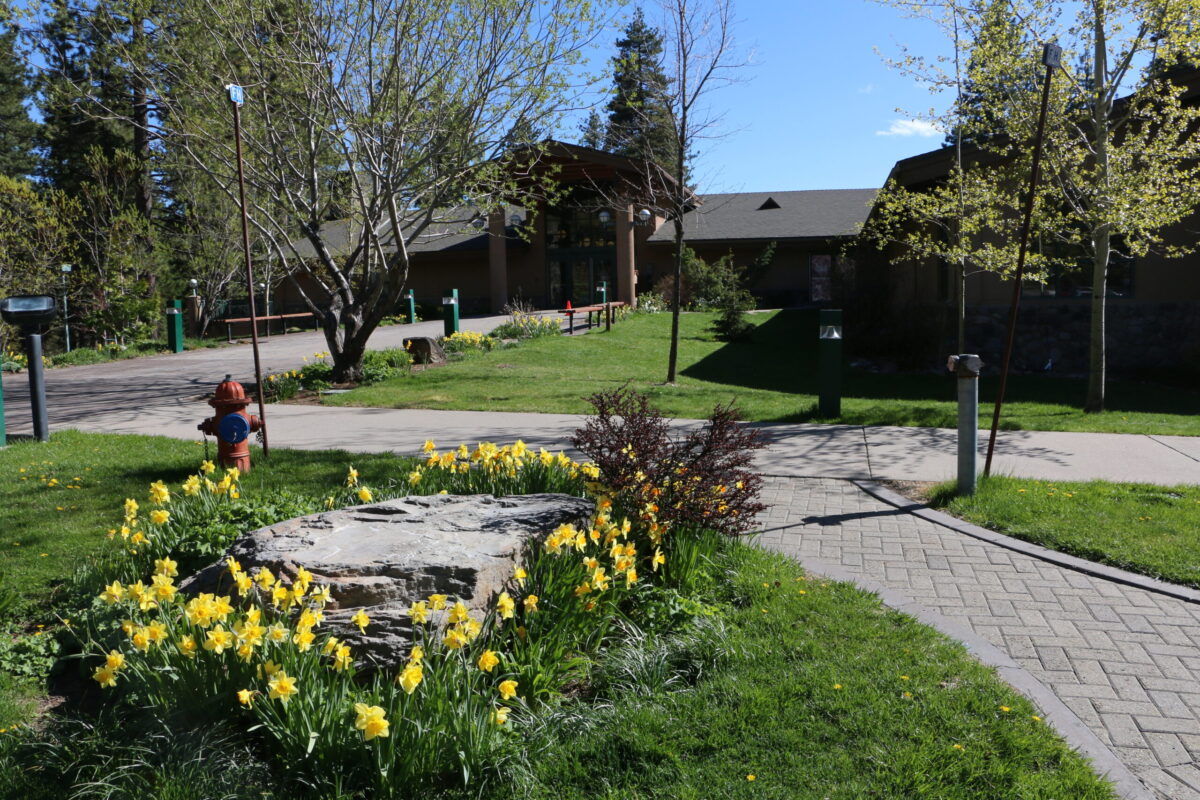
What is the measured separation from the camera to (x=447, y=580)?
3992mm

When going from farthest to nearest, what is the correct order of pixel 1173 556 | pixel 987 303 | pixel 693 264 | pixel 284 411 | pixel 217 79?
pixel 693 264 → pixel 987 303 → pixel 217 79 → pixel 284 411 → pixel 1173 556

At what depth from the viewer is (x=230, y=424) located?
22.9 ft

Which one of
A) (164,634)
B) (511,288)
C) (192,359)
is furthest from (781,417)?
(511,288)

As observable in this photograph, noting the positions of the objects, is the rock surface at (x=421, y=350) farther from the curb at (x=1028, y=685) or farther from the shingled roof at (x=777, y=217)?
the shingled roof at (x=777, y=217)

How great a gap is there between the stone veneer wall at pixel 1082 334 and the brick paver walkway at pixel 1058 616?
11.3 m

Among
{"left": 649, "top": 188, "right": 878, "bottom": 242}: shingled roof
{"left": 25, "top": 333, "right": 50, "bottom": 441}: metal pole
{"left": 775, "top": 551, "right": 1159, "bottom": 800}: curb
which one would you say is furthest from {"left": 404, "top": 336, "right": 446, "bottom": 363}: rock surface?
{"left": 649, "top": 188, "right": 878, "bottom": 242}: shingled roof

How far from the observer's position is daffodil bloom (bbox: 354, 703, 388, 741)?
9.46 feet

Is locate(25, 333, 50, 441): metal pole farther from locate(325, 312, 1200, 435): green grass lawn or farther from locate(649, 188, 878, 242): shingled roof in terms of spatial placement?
locate(649, 188, 878, 242): shingled roof

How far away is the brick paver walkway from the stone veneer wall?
1133 centimetres

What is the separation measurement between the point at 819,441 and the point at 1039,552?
381cm

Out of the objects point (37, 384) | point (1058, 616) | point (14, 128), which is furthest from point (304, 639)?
point (14, 128)

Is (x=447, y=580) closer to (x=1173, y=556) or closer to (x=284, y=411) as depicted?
(x=1173, y=556)

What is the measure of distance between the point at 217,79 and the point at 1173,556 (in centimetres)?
1344

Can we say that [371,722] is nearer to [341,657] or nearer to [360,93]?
[341,657]
